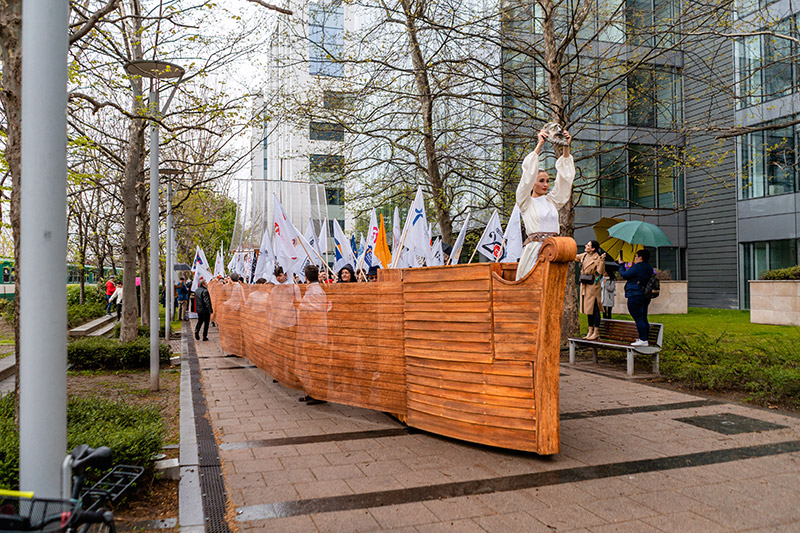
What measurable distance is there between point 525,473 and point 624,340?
6445mm

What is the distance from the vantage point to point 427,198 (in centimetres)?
1709

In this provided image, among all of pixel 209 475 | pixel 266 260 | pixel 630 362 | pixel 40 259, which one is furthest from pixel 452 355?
pixel 266 260

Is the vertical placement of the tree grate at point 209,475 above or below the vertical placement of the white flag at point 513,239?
below

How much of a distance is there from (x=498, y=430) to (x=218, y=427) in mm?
3334

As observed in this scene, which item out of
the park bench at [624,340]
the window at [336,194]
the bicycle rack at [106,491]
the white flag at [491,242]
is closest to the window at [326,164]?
the window at [336,194]

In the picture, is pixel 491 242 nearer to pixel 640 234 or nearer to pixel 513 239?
pixel 513 239

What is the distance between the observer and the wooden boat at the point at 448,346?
5.32 metres

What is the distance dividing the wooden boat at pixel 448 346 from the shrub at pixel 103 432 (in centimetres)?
217

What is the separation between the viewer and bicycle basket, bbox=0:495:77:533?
197 cm

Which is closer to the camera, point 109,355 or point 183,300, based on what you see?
point 109,355

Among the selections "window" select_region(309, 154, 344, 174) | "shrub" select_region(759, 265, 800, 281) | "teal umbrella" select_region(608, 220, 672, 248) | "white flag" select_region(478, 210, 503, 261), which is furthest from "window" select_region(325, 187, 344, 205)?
"shrub" select_region(759, 265, 800, 281)

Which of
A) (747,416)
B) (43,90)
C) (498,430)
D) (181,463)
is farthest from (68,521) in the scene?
(747,416)

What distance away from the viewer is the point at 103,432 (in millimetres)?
5004

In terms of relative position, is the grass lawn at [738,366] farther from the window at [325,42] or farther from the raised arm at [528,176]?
the window at [325,42]
